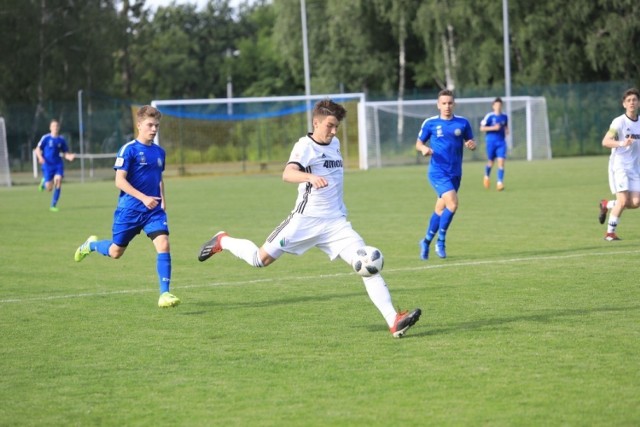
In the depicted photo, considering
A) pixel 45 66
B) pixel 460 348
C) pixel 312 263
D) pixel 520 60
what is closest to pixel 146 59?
pixel 45 66

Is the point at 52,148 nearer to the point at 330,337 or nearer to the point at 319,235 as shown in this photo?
the point at 319,235

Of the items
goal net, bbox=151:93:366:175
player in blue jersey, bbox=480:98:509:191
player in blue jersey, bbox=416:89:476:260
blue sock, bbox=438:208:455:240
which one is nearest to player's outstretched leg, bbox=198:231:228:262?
player in blue jersey, bbox=416:89:476:260

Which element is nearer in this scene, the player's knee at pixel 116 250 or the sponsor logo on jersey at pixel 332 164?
the sponsor logo on jersey at pixel 332 164

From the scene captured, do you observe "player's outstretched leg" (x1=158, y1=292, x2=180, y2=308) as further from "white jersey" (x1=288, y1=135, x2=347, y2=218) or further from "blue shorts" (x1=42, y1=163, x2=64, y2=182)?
"blue shorts" (x1=42, y1=163, x2=64, y2=182)

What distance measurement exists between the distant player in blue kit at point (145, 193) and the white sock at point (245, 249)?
2.49 ft

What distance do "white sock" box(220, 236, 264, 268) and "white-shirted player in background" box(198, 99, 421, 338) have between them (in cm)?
29

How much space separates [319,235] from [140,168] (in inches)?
98.5

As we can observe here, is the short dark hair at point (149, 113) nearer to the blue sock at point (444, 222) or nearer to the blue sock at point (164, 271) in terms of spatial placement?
the blue sock at point (164, 271)

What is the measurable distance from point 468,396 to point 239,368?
1680 mm

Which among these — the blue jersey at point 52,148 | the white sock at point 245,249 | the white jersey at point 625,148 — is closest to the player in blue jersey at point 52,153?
the blue jersey at point 52,148

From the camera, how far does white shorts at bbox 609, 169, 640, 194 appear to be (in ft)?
45.3

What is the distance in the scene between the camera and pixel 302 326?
8.47 meters

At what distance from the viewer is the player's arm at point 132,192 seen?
31.1 feet

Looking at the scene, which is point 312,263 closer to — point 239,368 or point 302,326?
point 302,326
